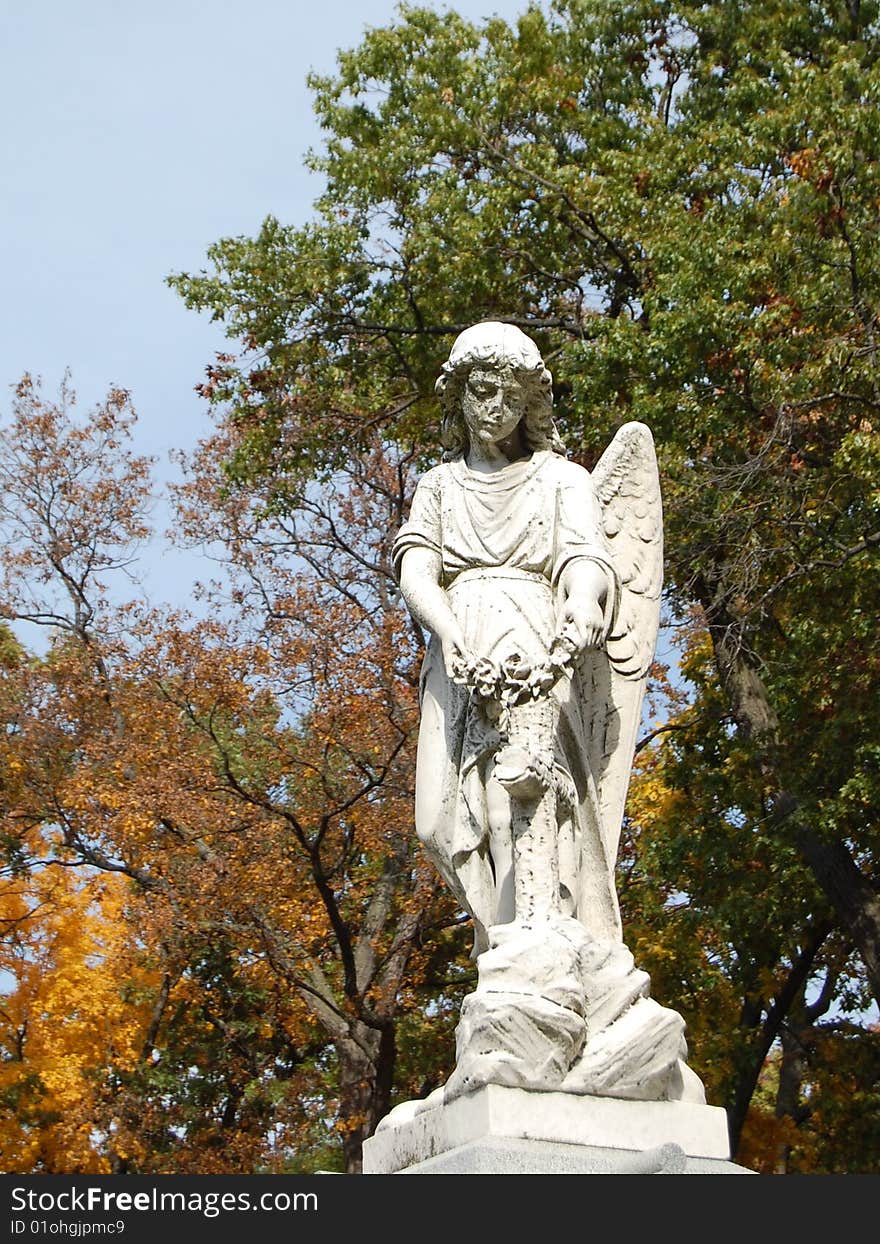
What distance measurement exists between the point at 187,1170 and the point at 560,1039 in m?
14.5

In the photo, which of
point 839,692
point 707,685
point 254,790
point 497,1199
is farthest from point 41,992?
point 497,1199

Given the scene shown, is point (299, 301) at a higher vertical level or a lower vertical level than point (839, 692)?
higher

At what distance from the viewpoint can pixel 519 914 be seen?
5.76 m

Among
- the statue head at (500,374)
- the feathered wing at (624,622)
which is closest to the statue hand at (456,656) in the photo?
the feathered wing at (624,622)

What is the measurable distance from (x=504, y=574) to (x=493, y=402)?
70 cm

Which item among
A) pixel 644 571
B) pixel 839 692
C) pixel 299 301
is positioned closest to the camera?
pixel 644 571

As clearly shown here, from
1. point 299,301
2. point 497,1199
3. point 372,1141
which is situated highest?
point 299,301

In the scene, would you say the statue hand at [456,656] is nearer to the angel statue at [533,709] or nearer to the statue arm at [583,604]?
the angel statue at [533,709]

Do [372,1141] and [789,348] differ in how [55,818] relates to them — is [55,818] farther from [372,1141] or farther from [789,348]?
[372,1141]

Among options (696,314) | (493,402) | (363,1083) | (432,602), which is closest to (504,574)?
(432,602)

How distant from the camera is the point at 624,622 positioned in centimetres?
671

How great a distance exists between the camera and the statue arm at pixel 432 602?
6078 millimetres

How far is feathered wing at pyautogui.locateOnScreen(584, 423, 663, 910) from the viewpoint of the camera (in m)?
6.45

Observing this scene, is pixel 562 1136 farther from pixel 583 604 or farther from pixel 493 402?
pixel 493 402
